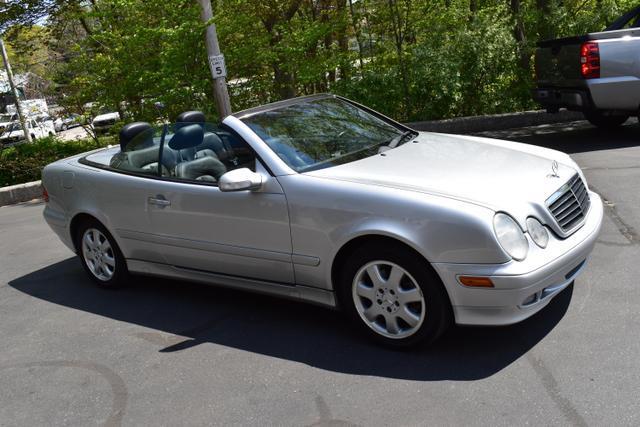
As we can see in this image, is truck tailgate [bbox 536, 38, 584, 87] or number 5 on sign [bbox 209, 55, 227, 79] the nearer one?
truck tailgate [bbox 536, 38, 584, 87]

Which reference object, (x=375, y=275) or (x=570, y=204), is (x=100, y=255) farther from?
(x=570, y=204)

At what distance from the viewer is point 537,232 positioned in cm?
383

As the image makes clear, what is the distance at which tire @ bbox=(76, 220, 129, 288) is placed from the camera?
568cm

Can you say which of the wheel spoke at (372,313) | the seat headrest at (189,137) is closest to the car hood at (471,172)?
the wheel spoke at (372,313)

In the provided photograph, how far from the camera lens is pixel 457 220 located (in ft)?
12.1

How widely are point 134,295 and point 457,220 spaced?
10.1ft

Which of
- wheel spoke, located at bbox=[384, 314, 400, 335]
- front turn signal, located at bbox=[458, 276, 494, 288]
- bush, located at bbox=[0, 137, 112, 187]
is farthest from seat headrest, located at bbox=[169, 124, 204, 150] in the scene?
bush, located at bbox=[0, 137, 112, 187]

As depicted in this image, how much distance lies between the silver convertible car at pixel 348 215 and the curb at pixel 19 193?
597cm

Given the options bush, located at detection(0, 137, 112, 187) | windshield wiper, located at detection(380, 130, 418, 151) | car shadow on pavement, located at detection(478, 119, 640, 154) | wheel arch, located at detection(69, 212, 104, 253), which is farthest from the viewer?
bush, located at detection(0, 137, 112, 187)

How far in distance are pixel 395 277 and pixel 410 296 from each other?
5.3 inches

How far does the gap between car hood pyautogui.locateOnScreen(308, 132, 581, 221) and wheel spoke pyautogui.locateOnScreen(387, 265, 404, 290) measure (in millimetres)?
460

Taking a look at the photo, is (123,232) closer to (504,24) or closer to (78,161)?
(78,161)

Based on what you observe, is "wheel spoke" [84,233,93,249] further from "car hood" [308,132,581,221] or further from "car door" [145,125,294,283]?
"car hood" [308,132,581,221]

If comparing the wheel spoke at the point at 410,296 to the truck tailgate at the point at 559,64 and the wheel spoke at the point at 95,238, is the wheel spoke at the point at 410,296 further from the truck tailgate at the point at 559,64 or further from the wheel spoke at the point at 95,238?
the truck tailgate at the point at 559,64
